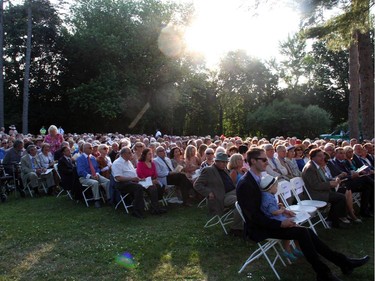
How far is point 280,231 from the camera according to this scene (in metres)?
4.17

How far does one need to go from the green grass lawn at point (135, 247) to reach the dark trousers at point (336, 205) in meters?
0.30

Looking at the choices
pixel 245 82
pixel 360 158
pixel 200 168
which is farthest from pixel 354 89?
pixel 245 82

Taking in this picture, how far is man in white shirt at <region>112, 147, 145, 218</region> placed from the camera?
283 inches

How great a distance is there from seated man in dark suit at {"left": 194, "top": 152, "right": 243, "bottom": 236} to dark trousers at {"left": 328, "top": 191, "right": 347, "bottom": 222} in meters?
1.67

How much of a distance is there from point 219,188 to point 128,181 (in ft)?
6.85

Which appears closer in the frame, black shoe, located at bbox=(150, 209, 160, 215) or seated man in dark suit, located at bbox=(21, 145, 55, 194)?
black shoe, located at bbox=(150, 209, 160, 215)

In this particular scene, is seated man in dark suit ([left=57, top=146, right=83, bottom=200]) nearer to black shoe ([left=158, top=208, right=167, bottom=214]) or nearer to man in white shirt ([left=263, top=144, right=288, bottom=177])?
black shoe ([left=158, top=208, right=167, bottom=214])

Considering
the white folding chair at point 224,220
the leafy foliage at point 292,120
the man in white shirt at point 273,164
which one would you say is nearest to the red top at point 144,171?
the white folding chair at point 224,220

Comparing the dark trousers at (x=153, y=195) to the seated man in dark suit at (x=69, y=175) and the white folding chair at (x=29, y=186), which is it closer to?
the seated man in dark suit at (x=69, y=175)

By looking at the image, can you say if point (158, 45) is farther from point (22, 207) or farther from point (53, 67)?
point (22, 207)

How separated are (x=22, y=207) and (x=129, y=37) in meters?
21.5

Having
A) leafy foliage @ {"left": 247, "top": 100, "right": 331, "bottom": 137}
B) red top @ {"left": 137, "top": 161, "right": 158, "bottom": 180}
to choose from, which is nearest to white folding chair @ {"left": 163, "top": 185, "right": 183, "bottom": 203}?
red top @ {"left": 137, "top": 161, "right": 158, "bottom": 180}

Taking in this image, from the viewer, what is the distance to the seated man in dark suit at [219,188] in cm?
599

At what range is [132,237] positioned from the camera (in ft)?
19.2
